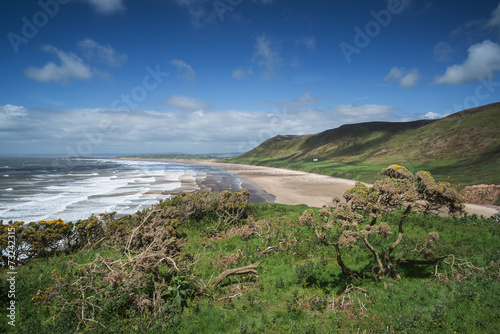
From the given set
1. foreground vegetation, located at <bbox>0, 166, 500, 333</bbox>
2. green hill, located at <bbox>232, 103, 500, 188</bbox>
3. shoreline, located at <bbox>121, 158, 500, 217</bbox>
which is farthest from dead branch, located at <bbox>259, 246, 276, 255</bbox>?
green hill, located at <bbox>232, 103, 500, 188</bbox>

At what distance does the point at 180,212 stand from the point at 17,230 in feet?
31.2

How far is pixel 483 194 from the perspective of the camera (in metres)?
→ 32.6

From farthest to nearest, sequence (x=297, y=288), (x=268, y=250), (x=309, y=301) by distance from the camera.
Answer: (x=268, y=250) → (x=297, y=288) → (x=309, y=301)

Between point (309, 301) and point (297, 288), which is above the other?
point (297, 288)

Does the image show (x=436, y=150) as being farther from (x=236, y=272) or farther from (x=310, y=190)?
(x=236, y=272)

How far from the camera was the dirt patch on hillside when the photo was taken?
31.2 metres

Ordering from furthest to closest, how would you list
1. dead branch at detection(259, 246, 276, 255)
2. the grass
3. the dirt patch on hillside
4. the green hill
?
the green hill → the dirt patch on hillside → dead branch at detection(259, 246, 276, 255) → the grass

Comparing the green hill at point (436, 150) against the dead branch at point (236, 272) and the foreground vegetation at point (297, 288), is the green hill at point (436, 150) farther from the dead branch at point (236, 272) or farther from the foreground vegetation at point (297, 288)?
the dead branch at point (236, 272)

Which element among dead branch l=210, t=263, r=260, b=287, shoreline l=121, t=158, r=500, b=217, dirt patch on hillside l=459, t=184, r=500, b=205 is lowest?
shoreline l=121, t=158, r=500, b=217

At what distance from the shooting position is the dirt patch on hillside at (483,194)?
102 feet

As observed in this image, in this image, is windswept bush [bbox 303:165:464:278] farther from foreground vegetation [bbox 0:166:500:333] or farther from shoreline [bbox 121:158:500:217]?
shoreline [bbox 121:158:500:217]

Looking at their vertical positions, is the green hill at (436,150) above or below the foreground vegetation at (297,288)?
above

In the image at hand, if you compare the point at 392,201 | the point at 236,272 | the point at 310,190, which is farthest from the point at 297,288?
the point at 310,190

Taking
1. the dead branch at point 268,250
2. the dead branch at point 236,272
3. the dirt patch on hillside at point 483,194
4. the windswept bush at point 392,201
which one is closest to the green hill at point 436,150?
the dirt patch on hillside at point 483,194
